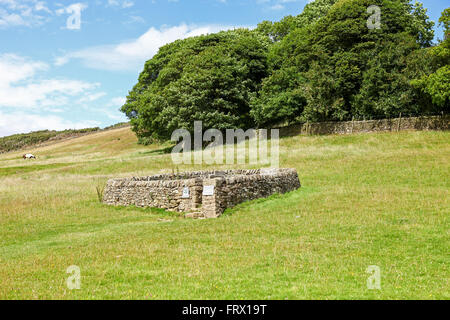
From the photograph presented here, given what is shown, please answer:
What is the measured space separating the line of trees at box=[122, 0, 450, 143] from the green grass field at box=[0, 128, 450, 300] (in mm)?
20615

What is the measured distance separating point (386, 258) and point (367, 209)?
6.83 meters

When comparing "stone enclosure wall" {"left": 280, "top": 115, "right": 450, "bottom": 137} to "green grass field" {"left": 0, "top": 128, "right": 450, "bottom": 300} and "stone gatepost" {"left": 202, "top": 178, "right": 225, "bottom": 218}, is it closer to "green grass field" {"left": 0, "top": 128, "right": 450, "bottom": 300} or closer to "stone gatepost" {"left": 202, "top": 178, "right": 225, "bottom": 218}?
"green grass field" {"left": 0, "top": 128, "right": 450, "bottom": 300}

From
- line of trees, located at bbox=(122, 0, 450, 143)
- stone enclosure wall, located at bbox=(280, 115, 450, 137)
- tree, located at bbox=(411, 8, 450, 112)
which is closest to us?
tree, located at bbox=(411, 8, 450, 112)

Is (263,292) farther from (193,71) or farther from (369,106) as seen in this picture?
(193,71)

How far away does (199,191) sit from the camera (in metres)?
17.7

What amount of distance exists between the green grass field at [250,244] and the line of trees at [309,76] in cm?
2062

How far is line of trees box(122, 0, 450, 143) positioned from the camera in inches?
1730

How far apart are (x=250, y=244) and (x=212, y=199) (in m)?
5.40

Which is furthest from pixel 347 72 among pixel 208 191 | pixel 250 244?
pixel 250 244

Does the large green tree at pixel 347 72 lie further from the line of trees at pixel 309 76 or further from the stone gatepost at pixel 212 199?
the stone gatepost at pixel 212 199

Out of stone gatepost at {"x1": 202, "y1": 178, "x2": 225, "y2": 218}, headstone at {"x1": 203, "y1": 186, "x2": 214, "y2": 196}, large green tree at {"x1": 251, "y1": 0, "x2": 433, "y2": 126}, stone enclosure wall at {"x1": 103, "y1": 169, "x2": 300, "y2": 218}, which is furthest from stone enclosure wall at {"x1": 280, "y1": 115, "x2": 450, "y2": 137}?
headstone at {"x1": 203, "y1": 186, "x2": 214, "y2": 196}

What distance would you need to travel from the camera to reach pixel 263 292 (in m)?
7.26

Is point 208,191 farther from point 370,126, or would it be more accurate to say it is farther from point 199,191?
point 370,126
